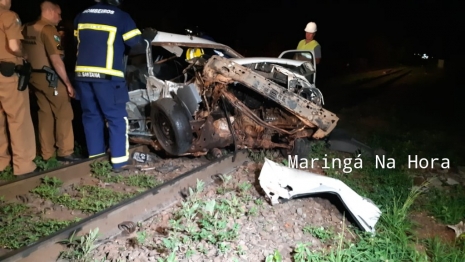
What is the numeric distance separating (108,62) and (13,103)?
1.18 m

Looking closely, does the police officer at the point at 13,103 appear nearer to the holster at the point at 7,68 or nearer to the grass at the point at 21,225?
the holster at the point at 7,68

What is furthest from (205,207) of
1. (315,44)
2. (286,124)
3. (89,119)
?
(315,44)

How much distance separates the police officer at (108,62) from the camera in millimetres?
4281

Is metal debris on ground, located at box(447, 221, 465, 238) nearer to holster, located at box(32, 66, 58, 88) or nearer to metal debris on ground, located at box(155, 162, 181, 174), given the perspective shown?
metal debris on ground, located at box(155, 162, 181, 174)

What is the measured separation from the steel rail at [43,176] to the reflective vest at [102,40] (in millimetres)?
985

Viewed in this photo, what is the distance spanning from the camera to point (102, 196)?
151 inches

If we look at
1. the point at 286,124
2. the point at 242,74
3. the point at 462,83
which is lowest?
the point at 462,83

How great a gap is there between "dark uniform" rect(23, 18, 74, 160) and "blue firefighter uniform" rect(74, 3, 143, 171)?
1.94ft

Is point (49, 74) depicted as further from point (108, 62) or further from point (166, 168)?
point (166, 168)

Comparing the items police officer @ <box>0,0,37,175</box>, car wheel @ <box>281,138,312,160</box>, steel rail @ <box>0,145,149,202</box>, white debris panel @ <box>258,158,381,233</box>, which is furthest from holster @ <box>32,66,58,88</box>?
car wheel @ <box>281,138,312,160</box>

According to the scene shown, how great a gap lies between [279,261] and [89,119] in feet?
10.0

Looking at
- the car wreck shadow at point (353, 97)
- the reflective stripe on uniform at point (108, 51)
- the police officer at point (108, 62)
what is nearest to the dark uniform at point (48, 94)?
the police officer at point (108, 62)

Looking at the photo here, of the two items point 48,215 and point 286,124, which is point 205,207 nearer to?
point 48,215

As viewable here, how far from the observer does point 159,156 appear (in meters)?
5.14
